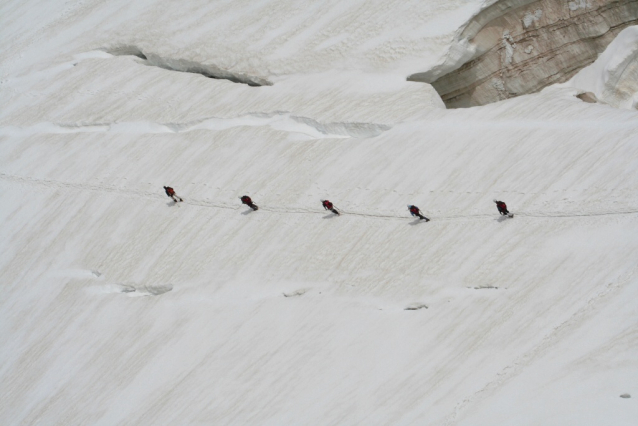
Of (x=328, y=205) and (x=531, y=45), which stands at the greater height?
(x=531, y=45)

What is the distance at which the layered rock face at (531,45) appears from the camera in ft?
120

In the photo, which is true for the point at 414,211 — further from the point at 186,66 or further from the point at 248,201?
the point at 186,66

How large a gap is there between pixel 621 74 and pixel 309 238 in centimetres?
1589

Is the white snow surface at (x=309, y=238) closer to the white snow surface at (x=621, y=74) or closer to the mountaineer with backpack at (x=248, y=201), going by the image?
the mountaineer with backpack at (x=248, y=201)

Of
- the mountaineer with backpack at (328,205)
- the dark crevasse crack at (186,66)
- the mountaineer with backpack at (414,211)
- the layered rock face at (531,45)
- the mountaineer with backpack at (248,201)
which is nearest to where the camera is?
the mountaineer with backpack at (414,211)

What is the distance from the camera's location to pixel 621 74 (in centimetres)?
3316

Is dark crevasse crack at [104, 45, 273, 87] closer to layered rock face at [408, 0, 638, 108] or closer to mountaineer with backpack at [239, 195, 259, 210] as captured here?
mountaineer with backpack at [239, 195, 259, 210]

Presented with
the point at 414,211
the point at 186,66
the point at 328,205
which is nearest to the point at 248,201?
the point at 328,205

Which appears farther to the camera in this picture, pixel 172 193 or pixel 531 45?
pixel 531 45

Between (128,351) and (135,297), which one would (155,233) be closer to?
(135,297)

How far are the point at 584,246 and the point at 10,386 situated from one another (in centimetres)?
2375

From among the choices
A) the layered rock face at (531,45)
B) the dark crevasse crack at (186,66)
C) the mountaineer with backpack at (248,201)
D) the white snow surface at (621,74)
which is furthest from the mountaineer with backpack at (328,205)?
the white snow surface at (621,74)

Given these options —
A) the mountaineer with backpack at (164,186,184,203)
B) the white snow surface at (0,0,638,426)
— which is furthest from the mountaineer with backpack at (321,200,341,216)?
the mountaineer with backpack at (164,186,184,203)

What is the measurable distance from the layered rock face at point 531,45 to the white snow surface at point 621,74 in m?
4.35
